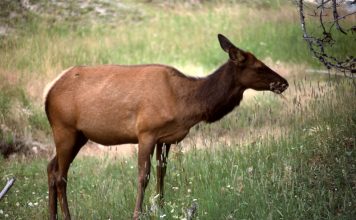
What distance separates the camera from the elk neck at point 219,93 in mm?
7500

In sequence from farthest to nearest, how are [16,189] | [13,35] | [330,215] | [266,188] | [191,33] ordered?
[191,33]
[13,35]
[16,189]
[266,188]
[330,215]

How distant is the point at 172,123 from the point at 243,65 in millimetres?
942

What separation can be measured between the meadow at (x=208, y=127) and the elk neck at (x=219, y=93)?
36 centimetres

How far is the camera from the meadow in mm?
6605

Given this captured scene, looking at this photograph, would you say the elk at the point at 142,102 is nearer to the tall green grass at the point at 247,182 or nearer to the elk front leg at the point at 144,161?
the elk front leg at the point at 144,161

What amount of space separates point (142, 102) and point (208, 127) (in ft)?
14.6

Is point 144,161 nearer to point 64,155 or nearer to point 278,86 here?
point 64,155

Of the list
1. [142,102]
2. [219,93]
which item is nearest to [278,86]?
[219,93]

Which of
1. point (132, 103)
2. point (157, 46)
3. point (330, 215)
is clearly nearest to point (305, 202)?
point (330, 215)

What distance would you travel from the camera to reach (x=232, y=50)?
7320 millimetres

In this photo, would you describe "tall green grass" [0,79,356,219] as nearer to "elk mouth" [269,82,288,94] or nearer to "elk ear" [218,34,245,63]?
"elk mouth" [269,82,288,94]

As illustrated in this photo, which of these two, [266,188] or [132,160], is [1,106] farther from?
[266,188]

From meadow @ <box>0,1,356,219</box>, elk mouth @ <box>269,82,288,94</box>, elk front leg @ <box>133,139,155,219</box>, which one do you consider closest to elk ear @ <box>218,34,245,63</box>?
elk mouth @ <box>269,82,288,94</box>

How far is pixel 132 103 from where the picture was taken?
7367 millimetres
